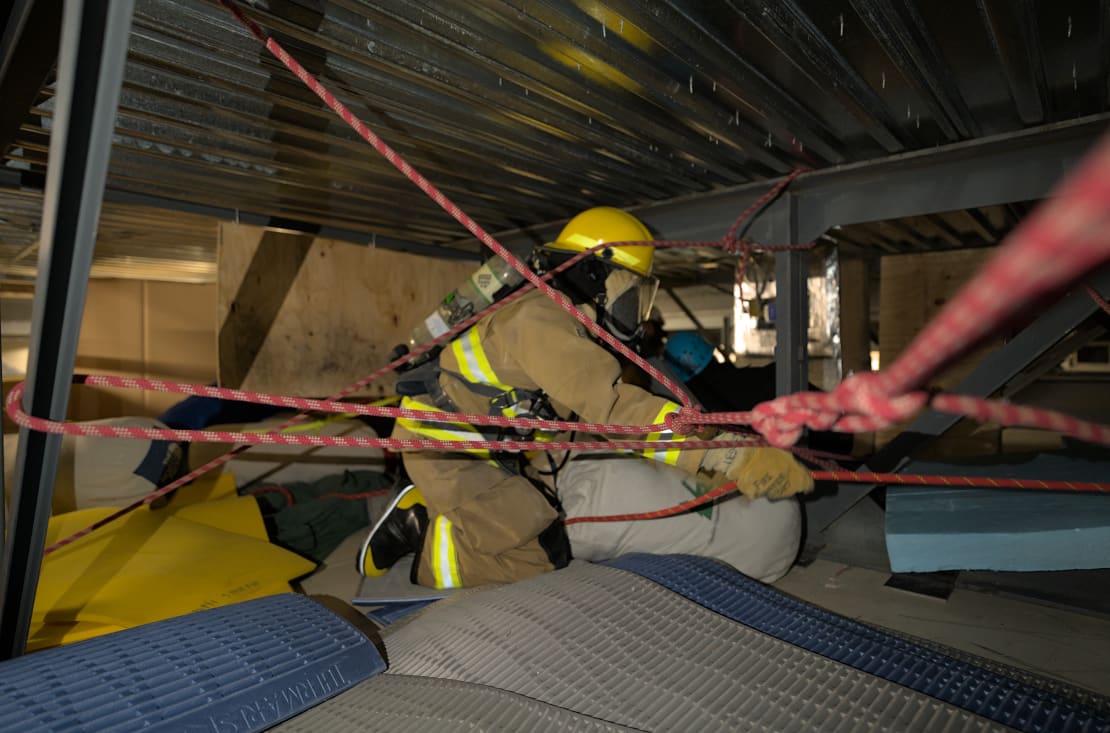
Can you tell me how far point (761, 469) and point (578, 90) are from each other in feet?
5.61

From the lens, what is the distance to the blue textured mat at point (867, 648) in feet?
4.93

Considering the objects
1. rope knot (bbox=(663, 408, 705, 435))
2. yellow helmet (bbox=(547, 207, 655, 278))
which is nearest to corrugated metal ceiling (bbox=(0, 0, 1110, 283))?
yellow helmet (bbox=(547, 207, 655, 278))

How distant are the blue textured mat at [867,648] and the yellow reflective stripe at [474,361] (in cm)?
106

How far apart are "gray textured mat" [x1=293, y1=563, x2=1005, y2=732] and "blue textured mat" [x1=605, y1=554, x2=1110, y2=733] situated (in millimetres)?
107

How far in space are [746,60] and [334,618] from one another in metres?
2.47

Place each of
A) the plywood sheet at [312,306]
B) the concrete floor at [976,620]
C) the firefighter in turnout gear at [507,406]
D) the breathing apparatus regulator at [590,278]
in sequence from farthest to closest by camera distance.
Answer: the plywood sheet at [312,306], the breathing apparatus regulator at [590,278], the firefighter in turnout gear at [507,406], the concrete floor at [976,620]

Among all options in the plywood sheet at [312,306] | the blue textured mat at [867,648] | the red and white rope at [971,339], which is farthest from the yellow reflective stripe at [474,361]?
the plywood sheet at [312,306]

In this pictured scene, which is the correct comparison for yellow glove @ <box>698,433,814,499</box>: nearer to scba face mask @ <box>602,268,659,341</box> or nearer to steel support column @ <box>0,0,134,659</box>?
scba face mask @ <box>602,268,659,341</box>

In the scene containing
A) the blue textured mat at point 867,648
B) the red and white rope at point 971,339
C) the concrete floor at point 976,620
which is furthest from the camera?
the concrete floor at point 976,620

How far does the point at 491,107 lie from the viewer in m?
2.53

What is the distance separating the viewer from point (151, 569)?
9.49ft

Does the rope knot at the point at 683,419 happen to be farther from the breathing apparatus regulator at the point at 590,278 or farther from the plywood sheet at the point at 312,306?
the plywood sheet at the point at 312,306

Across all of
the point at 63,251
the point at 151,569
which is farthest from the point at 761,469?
the point at 151,569

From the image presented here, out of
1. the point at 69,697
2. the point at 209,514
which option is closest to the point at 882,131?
the point at 69,697
